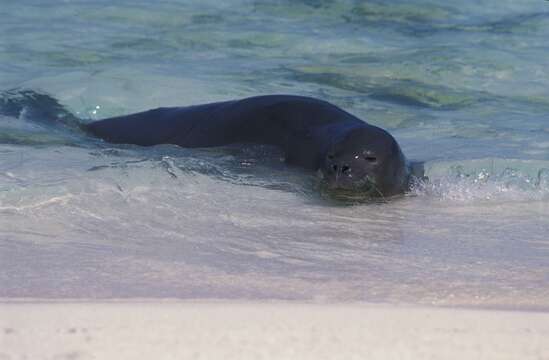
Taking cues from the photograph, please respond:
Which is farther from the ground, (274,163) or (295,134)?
(295,134)

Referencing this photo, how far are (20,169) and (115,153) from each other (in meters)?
0.83

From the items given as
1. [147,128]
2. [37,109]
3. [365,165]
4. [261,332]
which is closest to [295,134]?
[365,165]

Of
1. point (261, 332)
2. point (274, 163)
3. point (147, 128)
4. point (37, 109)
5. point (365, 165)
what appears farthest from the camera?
point (37, 109)

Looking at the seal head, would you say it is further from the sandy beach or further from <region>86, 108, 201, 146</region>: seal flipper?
the sandy beach

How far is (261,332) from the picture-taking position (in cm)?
217

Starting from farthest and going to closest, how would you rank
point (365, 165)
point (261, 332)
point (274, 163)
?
point (274, 163), point (365, 165), point (261, 332)

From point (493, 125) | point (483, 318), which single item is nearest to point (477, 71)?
point (493, 125)

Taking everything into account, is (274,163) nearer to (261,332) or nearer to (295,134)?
(295,134)

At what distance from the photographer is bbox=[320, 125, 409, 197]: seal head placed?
4.59 meters

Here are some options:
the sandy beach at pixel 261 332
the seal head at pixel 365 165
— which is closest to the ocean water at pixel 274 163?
the seal head at pixel 365 165

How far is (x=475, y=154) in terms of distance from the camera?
5.53 metres

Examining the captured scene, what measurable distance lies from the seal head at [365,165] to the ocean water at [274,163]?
10cm

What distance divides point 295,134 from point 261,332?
3096 mm

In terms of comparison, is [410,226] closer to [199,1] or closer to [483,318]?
[483,318]
